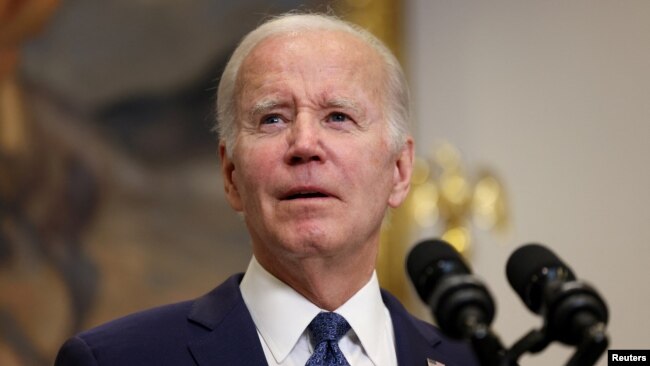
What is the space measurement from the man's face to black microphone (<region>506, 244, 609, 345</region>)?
0.71m

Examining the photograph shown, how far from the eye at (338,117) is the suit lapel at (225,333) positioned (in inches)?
20.1

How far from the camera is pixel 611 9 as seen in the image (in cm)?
625

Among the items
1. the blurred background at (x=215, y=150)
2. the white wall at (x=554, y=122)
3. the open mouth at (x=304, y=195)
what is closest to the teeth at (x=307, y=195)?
the open mouth at (x=304, y=195)

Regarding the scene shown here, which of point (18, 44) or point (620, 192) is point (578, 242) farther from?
point (18, 44)

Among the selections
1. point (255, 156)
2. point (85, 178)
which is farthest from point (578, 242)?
point (255, 156)

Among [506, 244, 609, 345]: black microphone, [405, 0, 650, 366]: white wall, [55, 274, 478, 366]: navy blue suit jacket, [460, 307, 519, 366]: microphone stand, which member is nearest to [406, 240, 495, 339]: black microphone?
[460, 307, 519, 366]: microphone stand

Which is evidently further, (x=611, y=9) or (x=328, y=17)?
(x=611, y=9)

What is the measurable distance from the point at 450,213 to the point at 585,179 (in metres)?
0.75

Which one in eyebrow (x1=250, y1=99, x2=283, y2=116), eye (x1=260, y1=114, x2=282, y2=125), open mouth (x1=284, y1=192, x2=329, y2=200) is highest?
eyebrow (x1=250, y1=99, x2=283, y2=116)

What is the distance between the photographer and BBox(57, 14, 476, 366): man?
278 centimetres

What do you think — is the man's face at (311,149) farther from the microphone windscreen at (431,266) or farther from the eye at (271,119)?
the microphone windscreen at (431,266)

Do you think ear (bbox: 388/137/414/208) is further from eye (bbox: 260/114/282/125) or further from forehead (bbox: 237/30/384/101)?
eye (bbox: 260/114/282/125)

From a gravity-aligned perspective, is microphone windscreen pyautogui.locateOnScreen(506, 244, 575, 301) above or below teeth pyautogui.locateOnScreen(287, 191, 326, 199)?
below

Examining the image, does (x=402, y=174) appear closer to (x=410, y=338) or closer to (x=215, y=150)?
(x=410, y=338)
